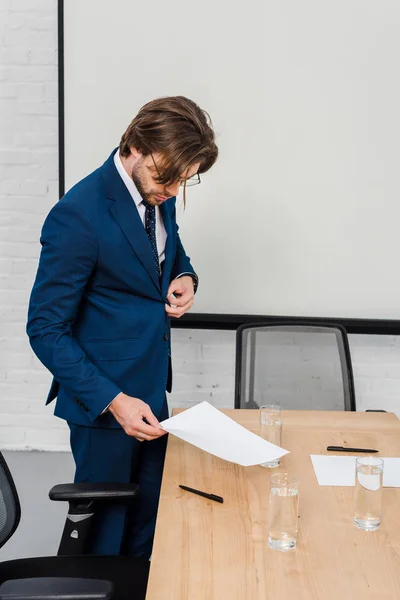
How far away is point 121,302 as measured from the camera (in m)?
1.89

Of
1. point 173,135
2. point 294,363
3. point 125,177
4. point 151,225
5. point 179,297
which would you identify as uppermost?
point 173,135

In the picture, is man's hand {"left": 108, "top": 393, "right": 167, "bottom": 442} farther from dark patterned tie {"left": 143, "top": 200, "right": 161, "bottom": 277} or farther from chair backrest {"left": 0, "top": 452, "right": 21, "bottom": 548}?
dark patterned tie {"left": 143, "top": 200, "right": 161, "bottom": 277}

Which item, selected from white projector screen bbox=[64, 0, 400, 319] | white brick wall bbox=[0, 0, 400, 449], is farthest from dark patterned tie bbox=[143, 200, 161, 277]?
white brick wall bbox=[0, 0, 400, 449]

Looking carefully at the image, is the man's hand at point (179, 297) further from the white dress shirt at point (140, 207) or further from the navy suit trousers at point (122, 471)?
the navy suit trousers at point (122, 471)

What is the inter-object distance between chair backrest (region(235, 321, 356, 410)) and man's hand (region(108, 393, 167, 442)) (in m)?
0.67

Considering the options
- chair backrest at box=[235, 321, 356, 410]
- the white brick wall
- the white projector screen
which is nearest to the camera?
chair backrest at box=[235, 321, 356, 410]

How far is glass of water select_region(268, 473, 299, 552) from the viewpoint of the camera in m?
1.30

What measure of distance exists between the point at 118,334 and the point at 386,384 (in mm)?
1654

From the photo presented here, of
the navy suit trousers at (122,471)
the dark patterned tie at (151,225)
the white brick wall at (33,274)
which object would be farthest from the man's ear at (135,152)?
the white brick wall at (33,274)

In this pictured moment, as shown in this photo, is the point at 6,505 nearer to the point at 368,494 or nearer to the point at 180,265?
the point at 368,494

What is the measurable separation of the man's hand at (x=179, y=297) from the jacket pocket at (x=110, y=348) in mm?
132

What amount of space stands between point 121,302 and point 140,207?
254mm

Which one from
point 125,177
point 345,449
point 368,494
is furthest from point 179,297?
point 368,494

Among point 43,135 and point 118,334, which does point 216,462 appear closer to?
point 118,334
